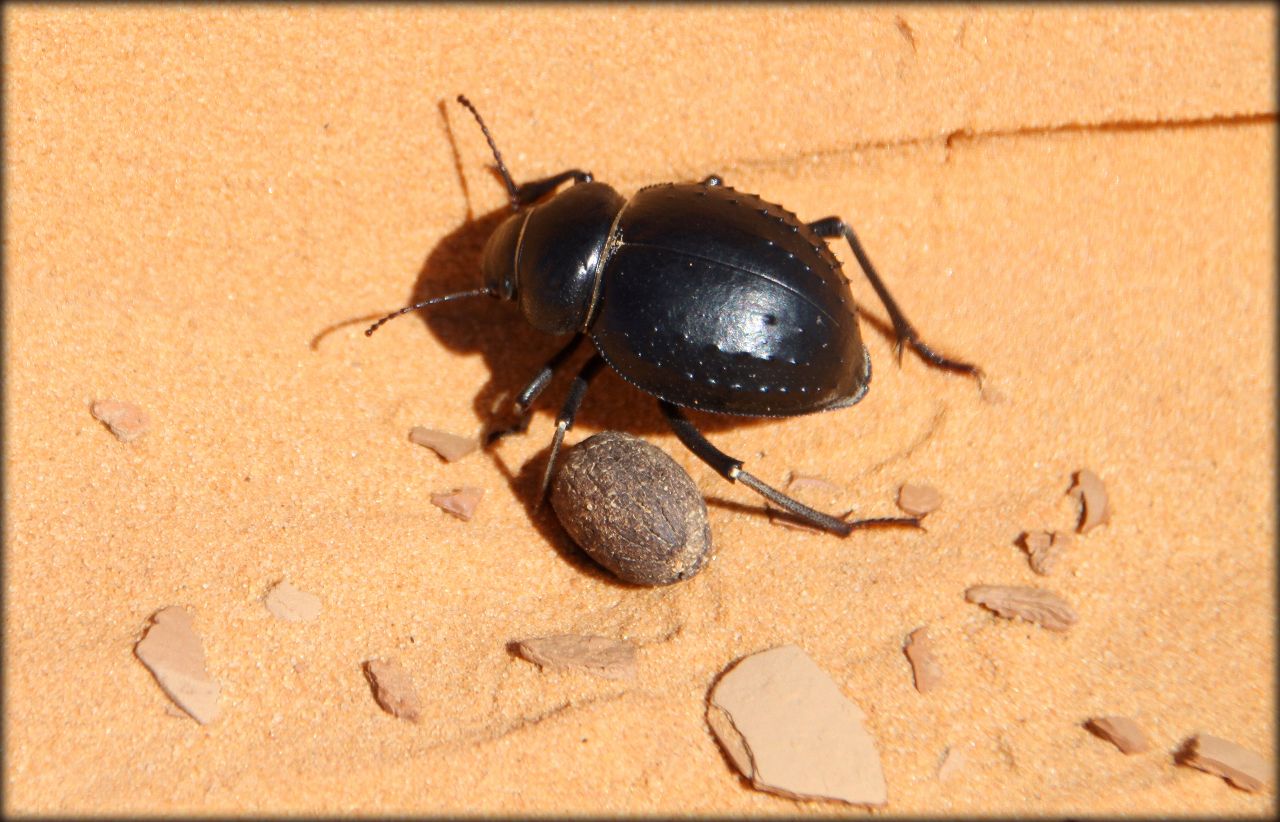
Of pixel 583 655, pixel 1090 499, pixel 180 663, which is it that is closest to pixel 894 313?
pixel 1090 499

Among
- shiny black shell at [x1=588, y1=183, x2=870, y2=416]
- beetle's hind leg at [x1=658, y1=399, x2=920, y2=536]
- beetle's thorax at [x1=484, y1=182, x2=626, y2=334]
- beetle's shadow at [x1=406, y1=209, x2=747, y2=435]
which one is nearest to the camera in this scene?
shiny black shell at [x1=588, y1=183, x2=870, y2=416]

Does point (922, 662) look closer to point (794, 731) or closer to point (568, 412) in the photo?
point (794, 731)

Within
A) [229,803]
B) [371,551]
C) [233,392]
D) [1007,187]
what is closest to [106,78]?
[233,392]

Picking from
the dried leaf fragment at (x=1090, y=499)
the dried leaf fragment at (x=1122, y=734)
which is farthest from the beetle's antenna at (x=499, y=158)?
the dried leaf fragment at (x=1122, y=734)

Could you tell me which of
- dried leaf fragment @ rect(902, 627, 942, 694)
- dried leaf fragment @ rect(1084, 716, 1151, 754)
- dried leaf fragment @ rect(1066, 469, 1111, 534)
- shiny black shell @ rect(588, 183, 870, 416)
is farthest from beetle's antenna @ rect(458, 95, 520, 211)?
dried leaf fragment @ rect(1084, 716, 1151, 754)

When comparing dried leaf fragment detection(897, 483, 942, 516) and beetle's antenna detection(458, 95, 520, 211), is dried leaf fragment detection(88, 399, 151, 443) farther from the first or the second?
dried leaf fragment detection(897, 483, 942, 516)
